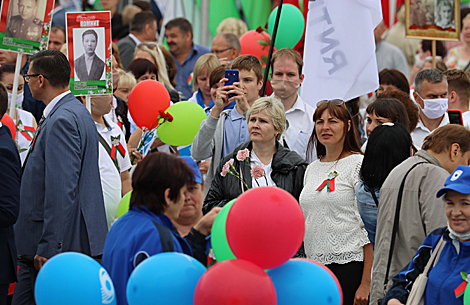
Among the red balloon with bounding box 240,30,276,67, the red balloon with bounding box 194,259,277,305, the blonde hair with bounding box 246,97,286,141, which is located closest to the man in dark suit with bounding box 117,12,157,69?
the red balloon with bounding box 240,30,276,67

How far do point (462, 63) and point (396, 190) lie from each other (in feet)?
19.2

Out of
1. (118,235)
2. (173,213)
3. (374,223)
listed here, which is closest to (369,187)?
(374,223)

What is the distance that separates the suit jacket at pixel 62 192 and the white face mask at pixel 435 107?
322cm

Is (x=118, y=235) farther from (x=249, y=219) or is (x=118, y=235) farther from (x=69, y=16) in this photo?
(x=69, y=16)

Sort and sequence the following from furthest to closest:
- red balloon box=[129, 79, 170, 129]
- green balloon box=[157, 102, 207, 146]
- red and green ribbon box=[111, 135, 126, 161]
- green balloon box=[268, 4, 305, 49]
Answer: green balloon box=[268, 4, 305, 49] < red balloon box=[129, 79, 170, 129] < green balloon box=[157, 102, 207, 146] < red and green ribbon box=[111, 135, 126, 161]

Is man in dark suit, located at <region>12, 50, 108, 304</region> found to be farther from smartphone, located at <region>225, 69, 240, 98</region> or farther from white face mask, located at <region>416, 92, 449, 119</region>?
white face mask, located at <region>416, 92, 449, 119</region>

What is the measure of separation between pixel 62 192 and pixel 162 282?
165cm

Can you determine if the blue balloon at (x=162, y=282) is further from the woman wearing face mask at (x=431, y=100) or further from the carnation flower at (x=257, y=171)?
the woman wearing face mask at (x=431, y=100)

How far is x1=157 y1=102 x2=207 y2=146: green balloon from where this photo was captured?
5.71 meters

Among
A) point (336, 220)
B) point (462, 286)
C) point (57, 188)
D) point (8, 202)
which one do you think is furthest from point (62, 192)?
point (462, 286)

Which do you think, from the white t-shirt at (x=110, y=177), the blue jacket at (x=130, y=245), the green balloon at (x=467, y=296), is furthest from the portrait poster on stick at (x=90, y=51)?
the green balloon at (x=467, y=296)

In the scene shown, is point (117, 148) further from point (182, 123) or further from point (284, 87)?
point (284, 87)

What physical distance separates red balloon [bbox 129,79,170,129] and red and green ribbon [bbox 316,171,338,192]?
1945mm

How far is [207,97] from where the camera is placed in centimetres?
692
